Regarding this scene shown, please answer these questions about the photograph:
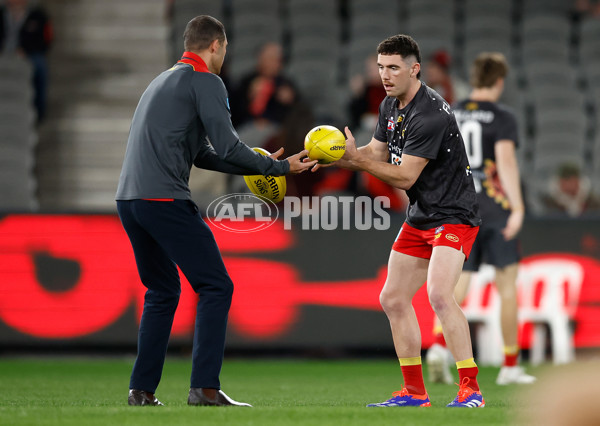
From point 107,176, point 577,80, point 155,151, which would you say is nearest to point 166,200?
point 155,151

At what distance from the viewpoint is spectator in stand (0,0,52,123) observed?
1352cm

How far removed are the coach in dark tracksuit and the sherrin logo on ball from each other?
412mm

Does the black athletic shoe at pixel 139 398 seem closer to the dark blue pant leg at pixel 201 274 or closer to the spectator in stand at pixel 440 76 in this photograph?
the dark blue pant leg at pixel 201 274

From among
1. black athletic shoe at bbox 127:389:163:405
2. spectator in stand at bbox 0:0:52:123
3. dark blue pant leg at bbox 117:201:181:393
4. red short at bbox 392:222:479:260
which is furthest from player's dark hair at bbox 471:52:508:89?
spectator in stand at bbox 0:0:52:123

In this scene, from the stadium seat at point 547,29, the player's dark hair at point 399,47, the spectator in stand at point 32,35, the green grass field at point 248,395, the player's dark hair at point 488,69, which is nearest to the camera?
the green grass field at point 248,395

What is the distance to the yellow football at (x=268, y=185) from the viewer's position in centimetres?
630

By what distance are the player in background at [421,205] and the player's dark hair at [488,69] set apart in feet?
7.20

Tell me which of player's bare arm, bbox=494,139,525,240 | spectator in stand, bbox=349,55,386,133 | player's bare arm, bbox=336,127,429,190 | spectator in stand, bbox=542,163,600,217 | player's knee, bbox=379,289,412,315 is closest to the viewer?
player's bare arm, bbox=336,127,429,190

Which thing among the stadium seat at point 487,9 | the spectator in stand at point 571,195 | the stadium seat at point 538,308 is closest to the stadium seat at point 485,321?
the stadium seat at point 538,308

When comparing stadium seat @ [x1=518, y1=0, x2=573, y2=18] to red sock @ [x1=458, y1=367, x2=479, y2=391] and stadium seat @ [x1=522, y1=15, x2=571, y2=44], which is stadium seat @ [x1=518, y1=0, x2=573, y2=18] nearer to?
stadium seat @ [x1=522, y1=15, x2=571, y2=44]

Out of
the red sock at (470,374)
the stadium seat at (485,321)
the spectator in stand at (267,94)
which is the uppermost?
the spectator in stand at (267,94)

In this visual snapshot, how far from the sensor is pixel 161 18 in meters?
15.5

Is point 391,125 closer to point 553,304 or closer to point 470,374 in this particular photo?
point 470,374

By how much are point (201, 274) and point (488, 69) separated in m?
3.64
